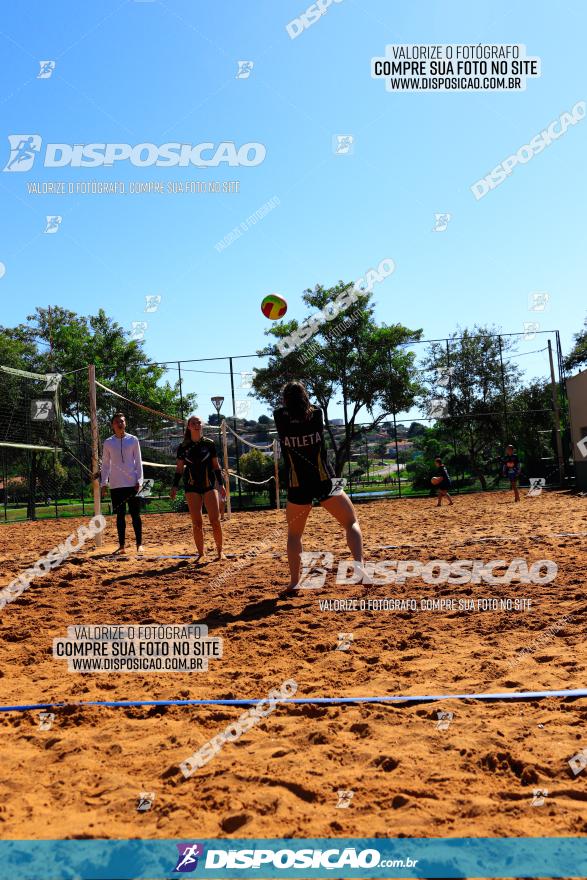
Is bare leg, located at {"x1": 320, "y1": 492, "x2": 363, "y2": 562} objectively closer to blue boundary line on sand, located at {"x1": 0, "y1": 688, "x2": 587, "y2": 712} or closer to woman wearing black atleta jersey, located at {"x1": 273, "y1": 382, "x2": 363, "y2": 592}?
woman wearing black atleta jersey, located at {"x1": 273, "y1": 382, "x2": 363, "y2": 592}

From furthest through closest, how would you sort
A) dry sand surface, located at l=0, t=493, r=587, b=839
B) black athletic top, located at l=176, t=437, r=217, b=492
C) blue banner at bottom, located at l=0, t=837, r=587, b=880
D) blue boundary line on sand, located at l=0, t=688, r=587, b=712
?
black athletic top, located at l=176, t=437, r=217, b=492, blue boundary line on sand, located at l=0, t=688, r=587, b=712, dry sand surface, located at l=0, t=493, r=587, b=839, blue banner at bottom, located at l=0, t=837, r=587, b=880

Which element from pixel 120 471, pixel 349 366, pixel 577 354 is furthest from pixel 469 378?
pixel 120 471

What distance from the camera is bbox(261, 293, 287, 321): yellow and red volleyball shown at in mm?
11094

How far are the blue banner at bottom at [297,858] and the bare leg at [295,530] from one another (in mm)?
3236

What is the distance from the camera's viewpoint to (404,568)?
5988 mm

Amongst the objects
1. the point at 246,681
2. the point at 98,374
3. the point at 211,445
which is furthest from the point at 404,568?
the point at 98,374

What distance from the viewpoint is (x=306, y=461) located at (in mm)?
4930

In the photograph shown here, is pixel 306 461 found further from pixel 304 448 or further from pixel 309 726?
pixel 309 726

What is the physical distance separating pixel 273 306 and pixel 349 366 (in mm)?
16115

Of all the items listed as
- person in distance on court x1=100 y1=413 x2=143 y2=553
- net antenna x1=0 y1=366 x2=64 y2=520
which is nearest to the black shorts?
person in distance on court x1=100 y1=413 x2=143 y2=553

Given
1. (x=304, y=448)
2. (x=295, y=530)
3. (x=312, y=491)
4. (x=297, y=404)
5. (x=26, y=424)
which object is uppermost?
(x=26, y=424)

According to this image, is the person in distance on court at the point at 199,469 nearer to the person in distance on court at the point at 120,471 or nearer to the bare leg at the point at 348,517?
the person in distance on court at the point at 120,471

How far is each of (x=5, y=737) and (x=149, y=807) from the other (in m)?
0.96

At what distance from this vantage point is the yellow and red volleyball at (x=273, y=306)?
36.4 feet
